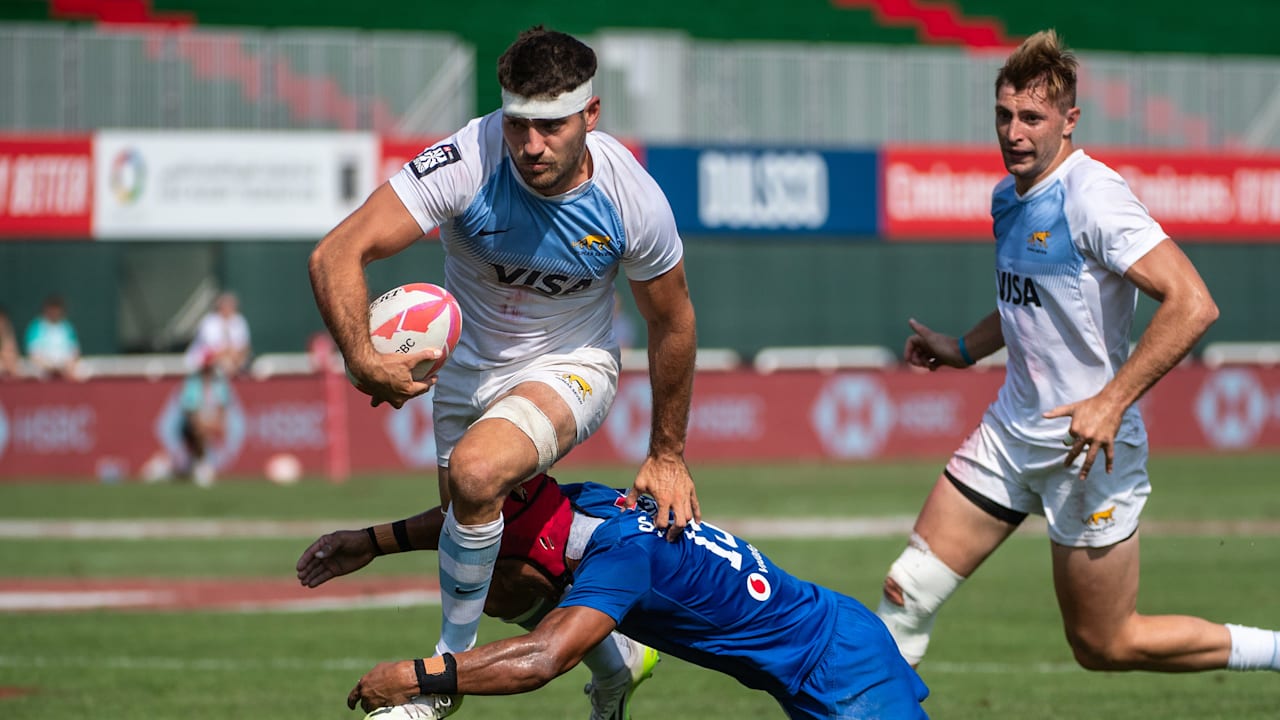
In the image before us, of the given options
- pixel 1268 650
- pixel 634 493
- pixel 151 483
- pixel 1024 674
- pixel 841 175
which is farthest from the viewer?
pixel 841 175

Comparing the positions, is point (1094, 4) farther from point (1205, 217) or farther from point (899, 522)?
point (899, 522)

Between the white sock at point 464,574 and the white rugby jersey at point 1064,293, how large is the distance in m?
2.25

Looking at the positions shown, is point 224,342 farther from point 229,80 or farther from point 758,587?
point 758,587

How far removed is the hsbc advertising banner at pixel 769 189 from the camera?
2788 centimetres

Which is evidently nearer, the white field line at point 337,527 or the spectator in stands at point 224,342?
the white field line at point 337,527

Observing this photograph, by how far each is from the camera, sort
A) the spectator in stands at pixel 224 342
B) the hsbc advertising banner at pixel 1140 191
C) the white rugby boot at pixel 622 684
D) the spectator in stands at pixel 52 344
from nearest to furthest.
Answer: the white rugby boot at pixel 622 684 < the spectator in stands at pixel 224 342 < the spectator in stands at pixel 52 344 < the hsbc advertising banner at pixel 1140 191

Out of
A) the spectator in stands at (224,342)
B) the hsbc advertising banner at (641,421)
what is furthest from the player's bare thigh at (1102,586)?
the spectator in stands at (224,342)

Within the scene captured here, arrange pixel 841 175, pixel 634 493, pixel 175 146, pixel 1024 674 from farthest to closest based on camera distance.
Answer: pixel 841 175, pixel 175 146, pixel 1024 674, pixel 634 493

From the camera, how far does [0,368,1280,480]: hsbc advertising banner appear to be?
2191 cm

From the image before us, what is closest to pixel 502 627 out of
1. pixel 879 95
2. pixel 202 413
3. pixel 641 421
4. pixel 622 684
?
pixel 622 684

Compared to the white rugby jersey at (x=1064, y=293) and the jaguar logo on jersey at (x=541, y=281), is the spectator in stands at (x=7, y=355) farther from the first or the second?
the white rugby jersey at (x=1064, y=293)

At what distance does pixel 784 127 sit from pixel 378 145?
284 inches

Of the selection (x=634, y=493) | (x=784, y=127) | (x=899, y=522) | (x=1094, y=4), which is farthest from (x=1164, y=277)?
(x=1094, y=4)

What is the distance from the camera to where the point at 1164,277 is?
20.1 feet
